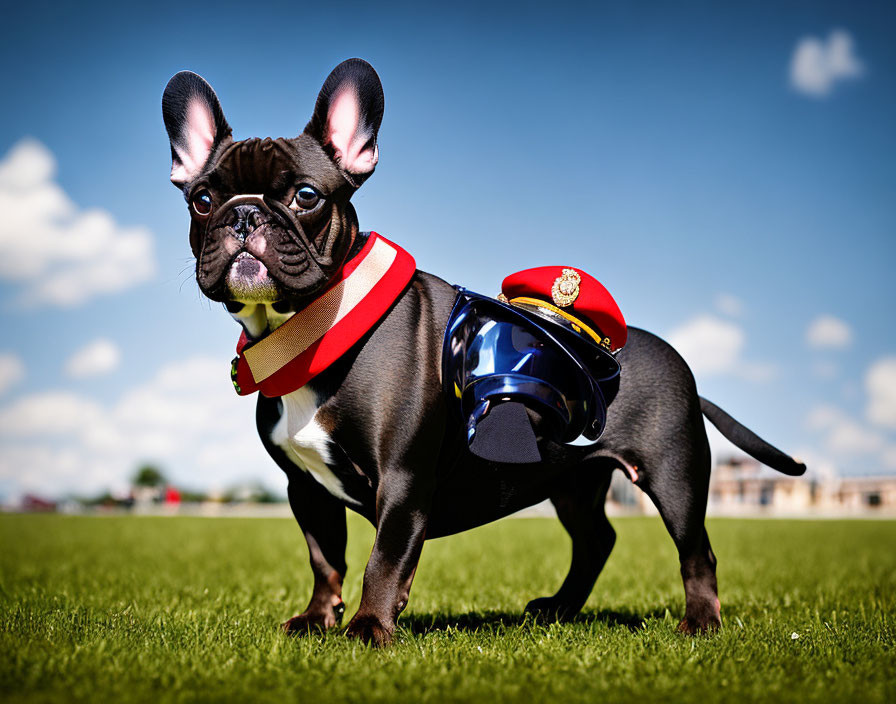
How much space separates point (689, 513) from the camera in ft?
11.1

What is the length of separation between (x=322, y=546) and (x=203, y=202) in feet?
5.17

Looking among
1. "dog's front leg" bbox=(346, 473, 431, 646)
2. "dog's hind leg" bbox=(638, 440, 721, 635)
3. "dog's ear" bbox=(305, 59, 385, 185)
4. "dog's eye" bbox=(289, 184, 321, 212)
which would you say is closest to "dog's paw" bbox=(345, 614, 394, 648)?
"dog's front leg" bbox=(346, 473, 431, 646)

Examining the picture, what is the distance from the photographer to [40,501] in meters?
43.7

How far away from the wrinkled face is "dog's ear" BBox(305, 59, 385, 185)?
74 millimetres

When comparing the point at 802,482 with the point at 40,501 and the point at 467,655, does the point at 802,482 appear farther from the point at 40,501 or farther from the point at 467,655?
the point at 467,655

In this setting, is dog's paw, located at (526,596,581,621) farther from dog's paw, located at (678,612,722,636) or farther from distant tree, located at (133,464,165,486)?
distant tree, located at (133,464,165,486)

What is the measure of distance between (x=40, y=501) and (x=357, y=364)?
47648mm

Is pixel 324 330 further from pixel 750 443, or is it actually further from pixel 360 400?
pixel 750 443

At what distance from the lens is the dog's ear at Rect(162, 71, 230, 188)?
3127 mm

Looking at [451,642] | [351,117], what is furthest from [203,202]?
[451,642]

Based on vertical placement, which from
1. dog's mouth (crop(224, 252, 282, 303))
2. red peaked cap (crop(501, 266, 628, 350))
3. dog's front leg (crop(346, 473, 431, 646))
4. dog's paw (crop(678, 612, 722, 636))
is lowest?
dog's paw (crop(678, 612, 722, 636))

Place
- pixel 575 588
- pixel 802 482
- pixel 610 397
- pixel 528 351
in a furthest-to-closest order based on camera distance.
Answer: pixel 802 482, pixel 575 588, pixel 610 397, pixel 528 351

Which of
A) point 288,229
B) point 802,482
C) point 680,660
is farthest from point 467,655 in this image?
point 802,482

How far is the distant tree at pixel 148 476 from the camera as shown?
77.1 metres
